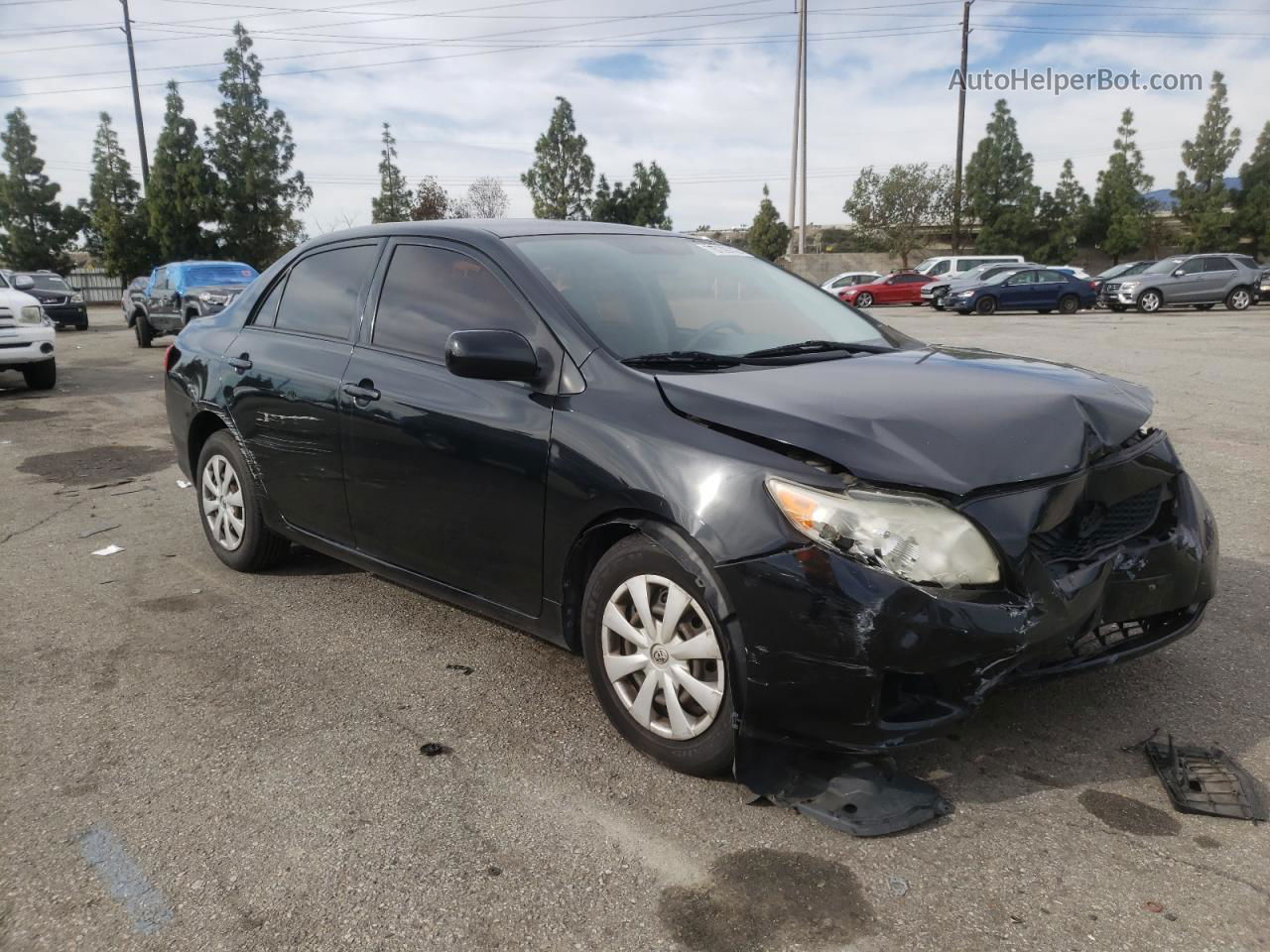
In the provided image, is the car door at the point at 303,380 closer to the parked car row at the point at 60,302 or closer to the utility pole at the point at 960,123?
the parked car row at the point at 60,302

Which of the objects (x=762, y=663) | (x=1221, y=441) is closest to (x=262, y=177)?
(x=1221, y=441)

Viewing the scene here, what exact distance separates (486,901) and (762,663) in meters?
0.90

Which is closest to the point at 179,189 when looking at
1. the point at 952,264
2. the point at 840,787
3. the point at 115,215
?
the point at 115,215

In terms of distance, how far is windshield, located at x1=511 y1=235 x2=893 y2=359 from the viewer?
Answer: 11.1ft

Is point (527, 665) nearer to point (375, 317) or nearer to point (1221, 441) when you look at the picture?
point (375, 317)

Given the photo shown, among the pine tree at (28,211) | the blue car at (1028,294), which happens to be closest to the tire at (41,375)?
the blue car at (1028,294)

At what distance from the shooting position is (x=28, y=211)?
162 ft

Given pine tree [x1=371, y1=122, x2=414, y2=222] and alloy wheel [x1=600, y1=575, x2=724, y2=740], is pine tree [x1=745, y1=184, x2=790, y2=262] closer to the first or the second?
pine tree [x1=371, y1=122, x2=414, y2=222]

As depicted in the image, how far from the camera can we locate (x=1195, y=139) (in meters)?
52.7

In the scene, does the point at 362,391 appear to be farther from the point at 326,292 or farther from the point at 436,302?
the point at 326,292

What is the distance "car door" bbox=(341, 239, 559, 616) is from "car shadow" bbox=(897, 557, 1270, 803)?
4.71 feet

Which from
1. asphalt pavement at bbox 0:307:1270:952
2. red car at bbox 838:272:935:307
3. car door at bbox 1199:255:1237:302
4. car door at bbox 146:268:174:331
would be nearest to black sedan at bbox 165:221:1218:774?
asphalt pavement at bbox 0:307:1270:952

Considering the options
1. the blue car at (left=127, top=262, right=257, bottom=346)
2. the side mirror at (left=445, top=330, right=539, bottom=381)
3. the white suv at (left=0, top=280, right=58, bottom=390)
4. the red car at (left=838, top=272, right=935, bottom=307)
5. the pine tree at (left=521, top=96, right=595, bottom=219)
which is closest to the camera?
the side mirror at (left=445, top=330, right=539, bottom=381)

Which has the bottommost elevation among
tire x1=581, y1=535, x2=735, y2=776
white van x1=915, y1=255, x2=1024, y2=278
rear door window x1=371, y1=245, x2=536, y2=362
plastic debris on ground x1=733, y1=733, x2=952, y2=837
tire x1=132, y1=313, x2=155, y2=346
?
plastic debris on ground x1=733, y1=733, x2=952, y2=837
